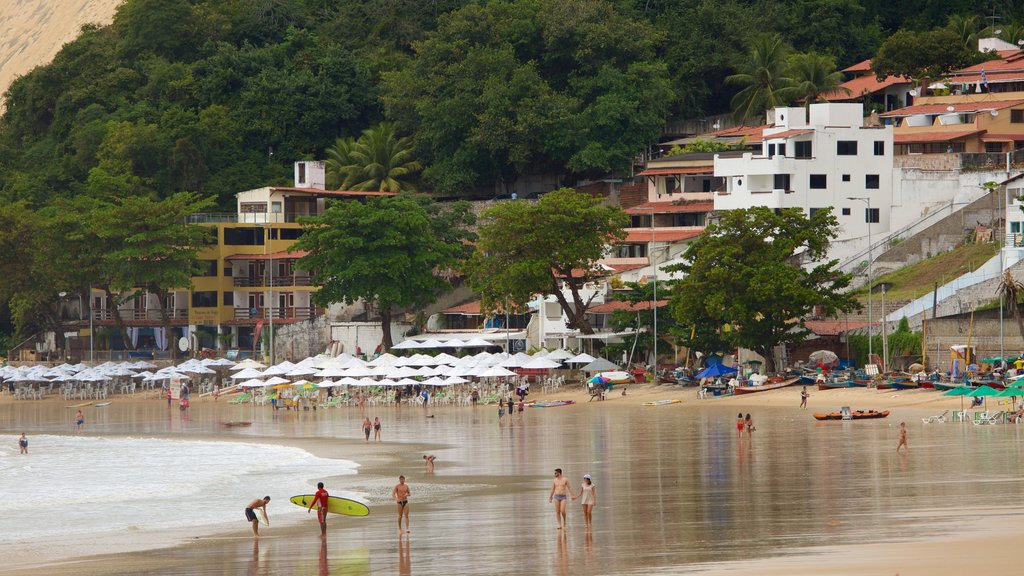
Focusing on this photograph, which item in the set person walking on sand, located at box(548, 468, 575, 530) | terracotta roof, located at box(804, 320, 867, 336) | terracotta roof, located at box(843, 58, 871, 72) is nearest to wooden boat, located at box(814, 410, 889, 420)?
terracotta roof, located at box(804, 320, 867, 336)

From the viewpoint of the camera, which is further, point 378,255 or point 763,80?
point 763,80

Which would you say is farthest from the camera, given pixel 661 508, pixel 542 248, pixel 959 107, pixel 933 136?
pixel 959 107

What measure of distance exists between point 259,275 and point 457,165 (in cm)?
1331

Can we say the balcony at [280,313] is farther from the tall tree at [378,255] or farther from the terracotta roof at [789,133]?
the terracotta roof at [789,133]

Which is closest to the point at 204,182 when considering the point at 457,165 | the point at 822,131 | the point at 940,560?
the point at 457,165

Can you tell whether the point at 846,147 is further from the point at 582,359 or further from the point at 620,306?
the point at 582,359

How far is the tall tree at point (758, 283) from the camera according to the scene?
60719mm

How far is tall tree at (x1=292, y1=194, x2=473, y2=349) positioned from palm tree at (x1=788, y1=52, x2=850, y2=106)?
23.9 m

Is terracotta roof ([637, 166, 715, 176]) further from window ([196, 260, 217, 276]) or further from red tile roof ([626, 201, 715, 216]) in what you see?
window ([196, 260, 217, 276])

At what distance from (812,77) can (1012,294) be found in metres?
35.2

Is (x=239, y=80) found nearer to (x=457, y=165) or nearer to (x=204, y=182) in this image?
(x=204, y=182)

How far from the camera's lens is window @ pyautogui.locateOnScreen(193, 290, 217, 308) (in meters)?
90.2

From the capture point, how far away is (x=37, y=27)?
563 feet

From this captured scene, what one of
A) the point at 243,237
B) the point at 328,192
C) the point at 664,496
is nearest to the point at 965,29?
the point at 328,192
